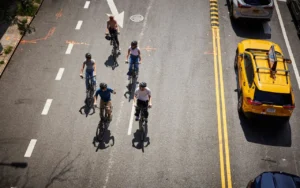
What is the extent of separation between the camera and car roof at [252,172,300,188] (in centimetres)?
943

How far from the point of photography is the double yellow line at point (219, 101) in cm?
1162

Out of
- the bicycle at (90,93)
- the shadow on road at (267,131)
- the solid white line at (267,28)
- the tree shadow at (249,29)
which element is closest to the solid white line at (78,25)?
the bicycle at (90,93)

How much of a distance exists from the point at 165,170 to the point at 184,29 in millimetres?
8862

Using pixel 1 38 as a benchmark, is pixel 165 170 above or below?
below

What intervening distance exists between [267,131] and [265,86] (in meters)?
1.90

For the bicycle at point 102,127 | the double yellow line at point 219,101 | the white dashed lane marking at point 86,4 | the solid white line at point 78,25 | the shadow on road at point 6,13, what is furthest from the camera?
the white dashed lane marking at point 86,4

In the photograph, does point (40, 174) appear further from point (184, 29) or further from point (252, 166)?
point (184, 29)

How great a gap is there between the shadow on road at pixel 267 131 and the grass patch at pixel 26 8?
12674mm

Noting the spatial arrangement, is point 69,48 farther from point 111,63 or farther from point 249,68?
point 249,68

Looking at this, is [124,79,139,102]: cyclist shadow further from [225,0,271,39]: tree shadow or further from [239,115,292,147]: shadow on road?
[225,0,271,39]: tree shadow

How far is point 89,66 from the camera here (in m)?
13.2

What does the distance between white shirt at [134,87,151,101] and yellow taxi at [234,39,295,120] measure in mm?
3710

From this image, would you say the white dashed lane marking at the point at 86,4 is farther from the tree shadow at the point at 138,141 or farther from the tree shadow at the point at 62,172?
the tree shadow at the point at 62,172

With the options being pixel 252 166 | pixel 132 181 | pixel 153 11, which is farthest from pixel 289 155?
pixel 153 11
